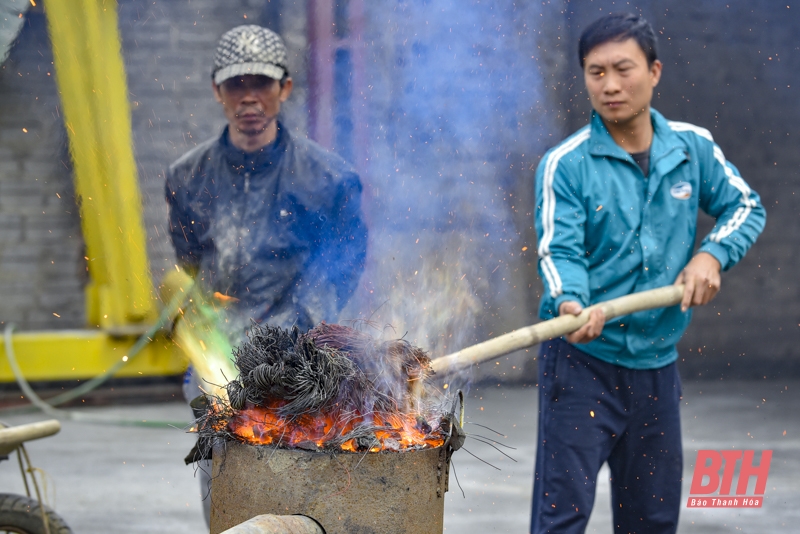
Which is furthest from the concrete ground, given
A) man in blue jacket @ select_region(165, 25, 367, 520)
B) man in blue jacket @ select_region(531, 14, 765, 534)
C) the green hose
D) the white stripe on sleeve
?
the white stripe on sleeve

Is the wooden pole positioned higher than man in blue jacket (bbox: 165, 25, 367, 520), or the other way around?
man in blue jacket (bbox: 165, 25, 367, 520)

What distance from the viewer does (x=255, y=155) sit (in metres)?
3.50

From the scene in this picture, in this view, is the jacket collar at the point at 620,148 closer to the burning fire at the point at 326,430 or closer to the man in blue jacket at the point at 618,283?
the man in blue jacket at the point at 618,283

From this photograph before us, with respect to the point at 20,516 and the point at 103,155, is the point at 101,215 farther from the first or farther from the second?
the point at 20,516

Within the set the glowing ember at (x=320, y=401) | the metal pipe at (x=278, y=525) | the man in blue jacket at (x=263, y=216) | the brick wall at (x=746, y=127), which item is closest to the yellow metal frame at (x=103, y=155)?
the man in blue jacket at (x=263, y=216)

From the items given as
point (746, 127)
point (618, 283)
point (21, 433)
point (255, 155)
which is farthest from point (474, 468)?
point (746, 127)

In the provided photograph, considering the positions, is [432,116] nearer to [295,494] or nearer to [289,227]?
[289,227]

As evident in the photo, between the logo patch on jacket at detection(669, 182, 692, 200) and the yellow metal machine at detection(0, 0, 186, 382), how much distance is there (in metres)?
4.09

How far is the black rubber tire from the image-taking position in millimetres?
3035

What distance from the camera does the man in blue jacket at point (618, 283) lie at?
3068 mm

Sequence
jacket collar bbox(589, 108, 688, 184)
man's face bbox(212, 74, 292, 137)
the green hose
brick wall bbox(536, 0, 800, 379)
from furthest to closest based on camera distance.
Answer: brick wall bbox(536, 0, 800, 379) < the green hose < man's face bbox(212, 74, 292, 137) < jacket collar bbox(589, 108, 688, 184)

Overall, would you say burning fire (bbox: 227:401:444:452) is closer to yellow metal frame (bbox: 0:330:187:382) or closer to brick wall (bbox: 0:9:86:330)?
yellow metal frame (bbox: 0:330:187:382)

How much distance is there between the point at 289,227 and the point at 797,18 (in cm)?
642

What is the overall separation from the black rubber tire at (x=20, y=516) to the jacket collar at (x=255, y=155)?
1359 millimetres
